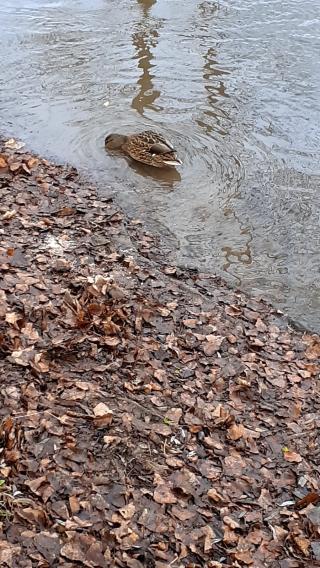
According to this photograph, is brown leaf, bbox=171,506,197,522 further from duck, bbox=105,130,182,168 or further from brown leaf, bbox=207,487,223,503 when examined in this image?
duck, bbox=105,130,182,168

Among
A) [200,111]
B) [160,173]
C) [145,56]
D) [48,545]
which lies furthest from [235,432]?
[145,56]

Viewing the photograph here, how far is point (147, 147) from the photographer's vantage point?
320 inches

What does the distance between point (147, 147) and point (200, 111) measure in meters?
1.71

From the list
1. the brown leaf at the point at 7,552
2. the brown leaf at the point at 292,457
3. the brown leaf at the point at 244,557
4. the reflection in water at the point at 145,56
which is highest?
the reflection in water at the point at 145,56

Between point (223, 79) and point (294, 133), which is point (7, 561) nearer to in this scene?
point (294, 133)

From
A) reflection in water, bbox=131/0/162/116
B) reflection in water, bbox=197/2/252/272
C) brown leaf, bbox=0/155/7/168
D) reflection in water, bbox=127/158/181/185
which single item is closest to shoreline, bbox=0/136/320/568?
reflection in water, bbox=197/2/252/272

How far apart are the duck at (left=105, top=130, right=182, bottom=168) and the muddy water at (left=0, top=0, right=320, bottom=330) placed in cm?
20

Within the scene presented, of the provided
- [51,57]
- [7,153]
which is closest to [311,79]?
[51,57]

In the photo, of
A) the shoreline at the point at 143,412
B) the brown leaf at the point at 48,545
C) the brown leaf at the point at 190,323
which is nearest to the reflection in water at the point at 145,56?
the shoreline at the point at 143,412

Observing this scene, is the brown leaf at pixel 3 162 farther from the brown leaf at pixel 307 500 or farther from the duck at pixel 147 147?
the brown leaf at pixel 307 500

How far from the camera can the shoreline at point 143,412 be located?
3.82 meters

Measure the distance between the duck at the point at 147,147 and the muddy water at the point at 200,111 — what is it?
0.66 feet

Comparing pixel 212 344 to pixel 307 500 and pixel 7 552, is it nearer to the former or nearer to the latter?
pixel 307 500

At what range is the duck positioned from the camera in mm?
8070
